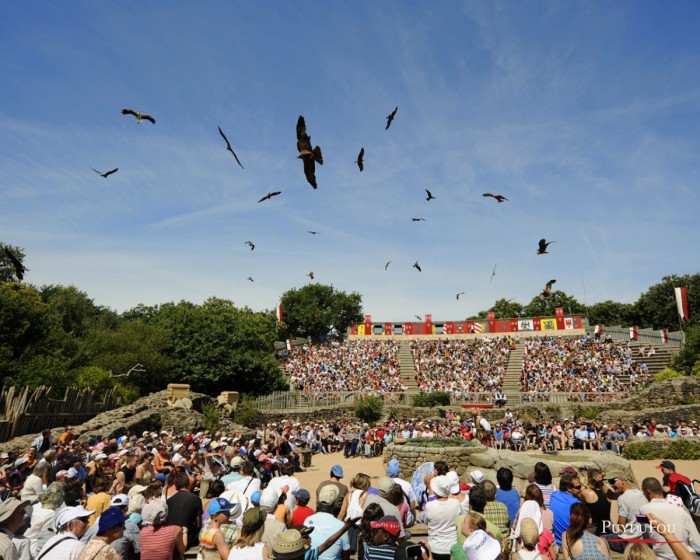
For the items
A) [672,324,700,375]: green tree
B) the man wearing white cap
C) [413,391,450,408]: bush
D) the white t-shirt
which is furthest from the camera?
[413,391,450,408]: bush

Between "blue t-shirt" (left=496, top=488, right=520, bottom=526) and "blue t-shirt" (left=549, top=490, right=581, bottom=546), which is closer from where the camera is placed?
"blue t-shirt" (left=549, top=490, right=581, bottom=546)

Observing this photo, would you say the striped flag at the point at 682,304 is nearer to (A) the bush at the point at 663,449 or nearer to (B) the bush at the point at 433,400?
(B) the bush at the point at 433,400

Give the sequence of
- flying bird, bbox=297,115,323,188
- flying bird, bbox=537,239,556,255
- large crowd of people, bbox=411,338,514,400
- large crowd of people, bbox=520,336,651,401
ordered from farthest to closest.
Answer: large crowd of people, bbox=411,338,514,400 → large crowd of people, bbox=520,336,651,401 → flying bird, bbox=537,239,556,255 → flying bird, bbox=297,115,323,188

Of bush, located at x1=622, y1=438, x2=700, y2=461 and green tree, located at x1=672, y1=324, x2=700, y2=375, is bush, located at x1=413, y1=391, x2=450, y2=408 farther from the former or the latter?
green tree, located at x1=672, y1=324, x2=700, y2=375

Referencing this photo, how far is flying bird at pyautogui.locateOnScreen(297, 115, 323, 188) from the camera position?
4625mm

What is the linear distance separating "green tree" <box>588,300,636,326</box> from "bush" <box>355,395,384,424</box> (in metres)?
49.9

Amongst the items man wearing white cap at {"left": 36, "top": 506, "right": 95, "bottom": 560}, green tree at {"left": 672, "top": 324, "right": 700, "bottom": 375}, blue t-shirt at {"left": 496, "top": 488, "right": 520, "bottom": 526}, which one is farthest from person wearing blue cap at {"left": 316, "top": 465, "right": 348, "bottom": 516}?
green tree at {"left": 672, "top": 324, "right": 700, "bottom": 375}

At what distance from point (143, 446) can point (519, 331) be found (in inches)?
1494

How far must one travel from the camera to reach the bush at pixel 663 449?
55.8 feet

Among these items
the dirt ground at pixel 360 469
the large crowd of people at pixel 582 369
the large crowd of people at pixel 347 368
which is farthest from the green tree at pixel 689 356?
the large crowd of people at pixel 347 368

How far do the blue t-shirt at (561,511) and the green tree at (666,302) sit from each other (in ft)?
213

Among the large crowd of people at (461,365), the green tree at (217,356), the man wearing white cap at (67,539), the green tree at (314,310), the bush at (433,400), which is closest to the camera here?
the man wearing white cap at (67,539)

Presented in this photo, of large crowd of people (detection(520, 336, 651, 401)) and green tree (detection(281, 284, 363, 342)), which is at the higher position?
green tree (detection(281, 284, 363, 342))

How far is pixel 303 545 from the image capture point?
12.3 feet
